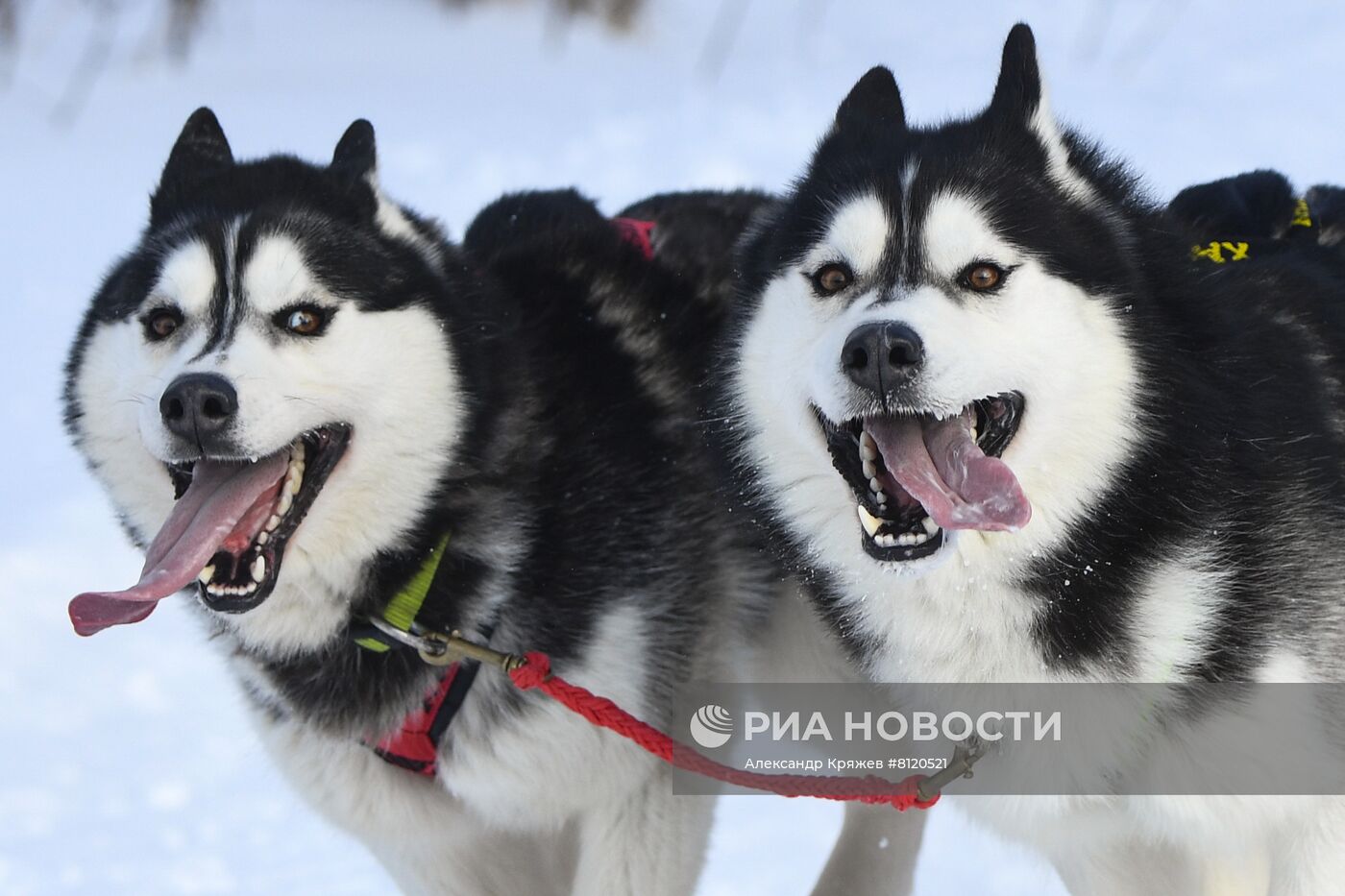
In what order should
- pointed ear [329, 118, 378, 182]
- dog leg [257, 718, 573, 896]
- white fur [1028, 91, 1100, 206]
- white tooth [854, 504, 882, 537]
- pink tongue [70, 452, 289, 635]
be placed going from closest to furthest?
white tooth [854, 504, 882, 537] < pink tongue [70, 452, 289, 635] < white fur [1028, 91, 1100, 206] < dog leg [257, 718, 573, 896] < pointed ear [329, 118, 378, 182]

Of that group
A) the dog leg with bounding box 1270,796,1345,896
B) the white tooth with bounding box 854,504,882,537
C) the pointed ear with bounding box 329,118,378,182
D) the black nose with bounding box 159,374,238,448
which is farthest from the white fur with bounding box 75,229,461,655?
the dog leg with bounding box 1270,796,1345,896

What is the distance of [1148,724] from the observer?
86.1 inches

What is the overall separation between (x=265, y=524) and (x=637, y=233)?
1221mm

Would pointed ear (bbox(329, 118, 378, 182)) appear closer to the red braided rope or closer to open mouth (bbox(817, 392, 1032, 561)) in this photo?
the red braided rope

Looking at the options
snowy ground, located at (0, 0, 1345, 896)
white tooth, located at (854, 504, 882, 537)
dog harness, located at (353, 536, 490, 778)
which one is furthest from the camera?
snowy ground, located at (0, 0, 1345, 896)

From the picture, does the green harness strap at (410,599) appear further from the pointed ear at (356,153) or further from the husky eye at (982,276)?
the husky eye at (982,276)

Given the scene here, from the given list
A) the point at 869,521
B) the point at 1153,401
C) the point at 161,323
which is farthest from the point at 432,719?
the point at 1153,401

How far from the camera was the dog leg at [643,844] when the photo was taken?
2662 mm

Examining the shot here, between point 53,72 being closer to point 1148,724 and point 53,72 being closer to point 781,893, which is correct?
point 781,893

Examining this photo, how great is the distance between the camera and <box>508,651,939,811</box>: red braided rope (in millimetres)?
2418

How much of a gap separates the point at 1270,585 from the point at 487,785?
135 centimetres

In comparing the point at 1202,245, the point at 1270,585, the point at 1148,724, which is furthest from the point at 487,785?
the point at 1202,245

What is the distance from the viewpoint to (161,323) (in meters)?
2.47

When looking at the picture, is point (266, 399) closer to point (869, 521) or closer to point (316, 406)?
point (316, 406)
